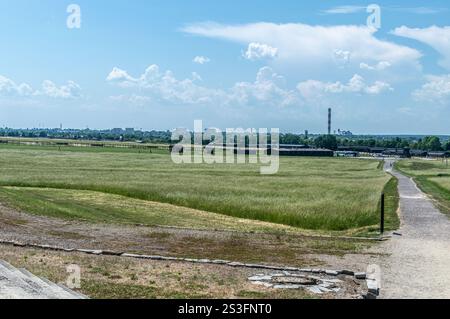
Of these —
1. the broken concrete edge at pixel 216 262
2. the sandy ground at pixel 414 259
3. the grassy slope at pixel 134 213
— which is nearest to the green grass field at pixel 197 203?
the grassy slope at pixel 134 213

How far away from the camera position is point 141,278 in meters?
15.2

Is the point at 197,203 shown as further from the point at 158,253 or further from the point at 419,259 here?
the point at 419,259

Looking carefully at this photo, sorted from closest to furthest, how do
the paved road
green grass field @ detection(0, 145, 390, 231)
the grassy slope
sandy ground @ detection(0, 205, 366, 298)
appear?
sandy ground @ detection(0, 205, 366, 298) < the paved road < the grassy slope < green grass field @ detection(0, 145, 390, 231)

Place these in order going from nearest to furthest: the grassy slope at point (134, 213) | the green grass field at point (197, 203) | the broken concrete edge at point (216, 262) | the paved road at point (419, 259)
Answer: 1. the paved road at point (419, 259)
2. the broken concrete edge at point (216, 262)
3. the grassy slope at point (134, 213)
4. the green grass field at point (197, 203)

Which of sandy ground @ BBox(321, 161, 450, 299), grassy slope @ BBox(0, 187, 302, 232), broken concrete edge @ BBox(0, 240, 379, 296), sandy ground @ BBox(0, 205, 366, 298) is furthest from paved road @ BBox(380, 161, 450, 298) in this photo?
grassy slope @ BBox(0, 187, 302, 232)

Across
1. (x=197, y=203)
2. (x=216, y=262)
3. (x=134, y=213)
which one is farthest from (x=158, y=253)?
(x=197, y=203)

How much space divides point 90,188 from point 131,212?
1536 centimetres

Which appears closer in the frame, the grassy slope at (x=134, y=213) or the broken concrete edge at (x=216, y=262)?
the broken concrete edge at (x=216, y=262)

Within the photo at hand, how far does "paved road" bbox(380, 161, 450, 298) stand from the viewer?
14.7 metres

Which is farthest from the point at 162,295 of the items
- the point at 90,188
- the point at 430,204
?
the point at 90,188

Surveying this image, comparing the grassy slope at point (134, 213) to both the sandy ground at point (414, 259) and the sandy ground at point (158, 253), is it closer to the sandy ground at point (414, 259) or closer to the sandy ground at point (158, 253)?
the sandy ground at point (158, 253)

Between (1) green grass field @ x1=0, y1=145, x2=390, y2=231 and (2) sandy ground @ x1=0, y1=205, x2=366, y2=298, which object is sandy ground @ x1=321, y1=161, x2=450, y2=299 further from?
(1) green grass field @ x1=0, y1=145, x2=390, y2=231

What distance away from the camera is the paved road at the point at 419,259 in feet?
48.3

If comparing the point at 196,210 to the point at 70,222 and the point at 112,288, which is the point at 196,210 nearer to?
the point at 70,222
